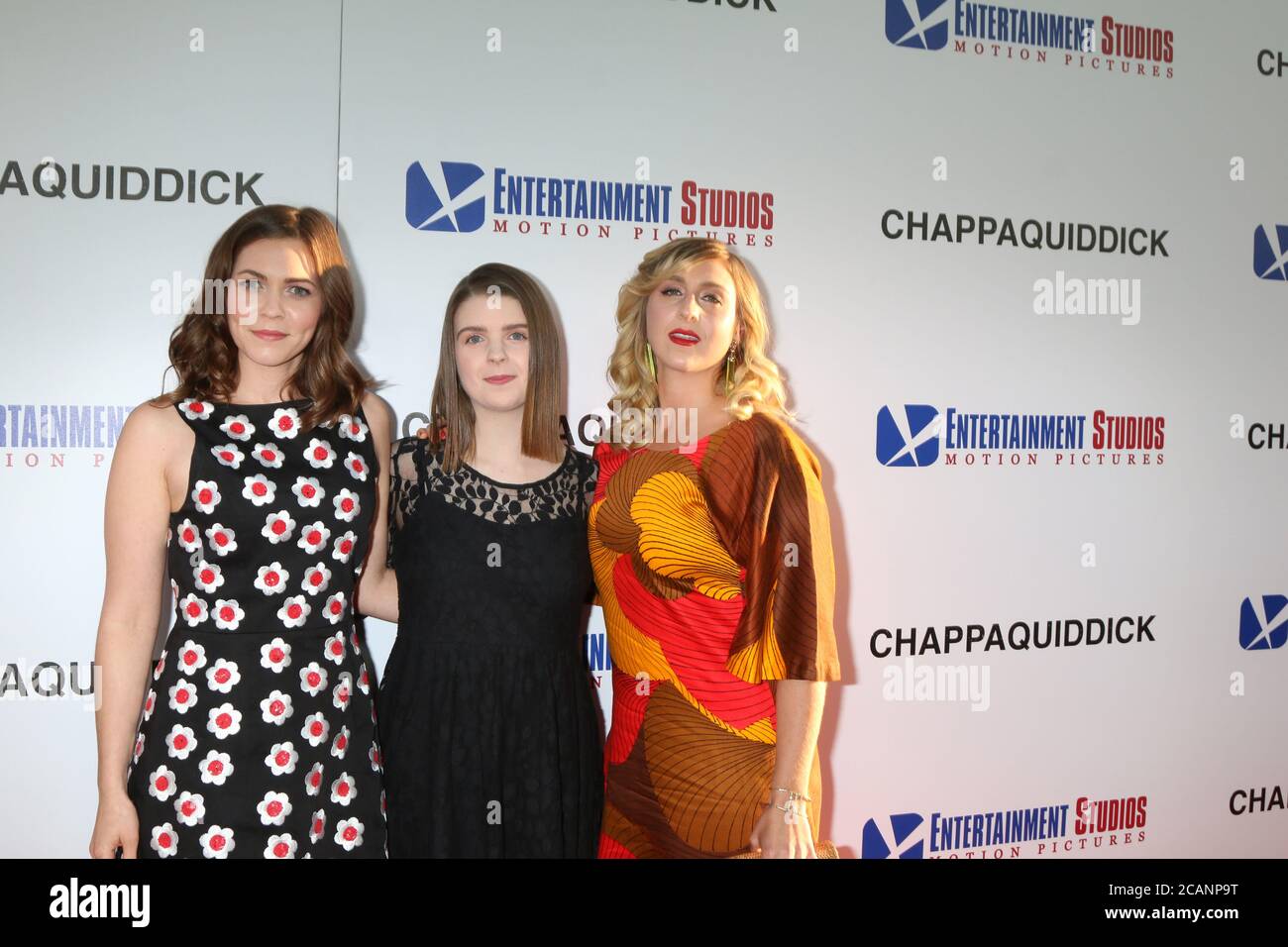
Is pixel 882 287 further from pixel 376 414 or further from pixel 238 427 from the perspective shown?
pixel 238 427

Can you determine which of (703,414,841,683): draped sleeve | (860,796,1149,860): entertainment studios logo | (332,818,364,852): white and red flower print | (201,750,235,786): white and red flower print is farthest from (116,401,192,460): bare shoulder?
(860,796,1149,860): entertainment studios logo

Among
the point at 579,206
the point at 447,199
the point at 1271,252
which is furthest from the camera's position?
the point at 1271,252

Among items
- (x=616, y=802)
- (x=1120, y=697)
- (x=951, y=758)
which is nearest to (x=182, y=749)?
(x=616, y=802)

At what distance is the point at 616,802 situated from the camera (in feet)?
7.08

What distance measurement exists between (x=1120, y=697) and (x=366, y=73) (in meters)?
2.94

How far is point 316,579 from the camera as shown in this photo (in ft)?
6.49

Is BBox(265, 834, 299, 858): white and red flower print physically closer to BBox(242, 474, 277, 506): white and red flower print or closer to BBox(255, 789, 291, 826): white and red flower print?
BBox(255, 789, 291, 826): white and red flower print

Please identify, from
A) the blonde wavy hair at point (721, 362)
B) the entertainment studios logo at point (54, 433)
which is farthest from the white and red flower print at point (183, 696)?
the blonde wavy hair at point (721, 362)

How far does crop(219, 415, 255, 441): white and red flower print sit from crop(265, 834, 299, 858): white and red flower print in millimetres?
758

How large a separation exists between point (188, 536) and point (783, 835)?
4.17ft

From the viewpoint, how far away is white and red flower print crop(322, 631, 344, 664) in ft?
6.59

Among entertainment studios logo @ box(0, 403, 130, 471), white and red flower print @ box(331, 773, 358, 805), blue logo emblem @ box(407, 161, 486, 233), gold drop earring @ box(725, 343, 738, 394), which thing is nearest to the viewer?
white and red flower print @ box(331, 773, 358, 805)

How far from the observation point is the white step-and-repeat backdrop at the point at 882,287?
246 cm

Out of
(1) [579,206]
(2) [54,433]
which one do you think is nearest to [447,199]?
(1) [579,206]
